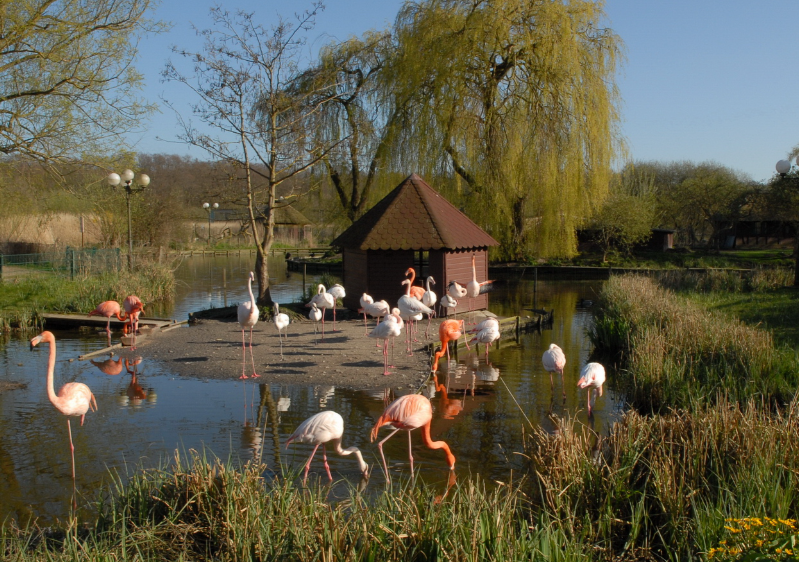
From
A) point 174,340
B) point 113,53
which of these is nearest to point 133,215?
point 113,53

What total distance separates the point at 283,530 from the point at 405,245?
13395 mm

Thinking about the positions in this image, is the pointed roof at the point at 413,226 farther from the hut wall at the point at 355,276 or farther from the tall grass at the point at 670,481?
the tall grass at the point at 670,481

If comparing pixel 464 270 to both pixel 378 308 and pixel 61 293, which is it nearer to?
pixel 378 308

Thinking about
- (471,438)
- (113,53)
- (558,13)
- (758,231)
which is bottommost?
(471,438)

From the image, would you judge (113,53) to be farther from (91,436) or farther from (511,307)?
(511,307)

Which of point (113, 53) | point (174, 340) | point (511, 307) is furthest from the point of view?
point (511, 307)

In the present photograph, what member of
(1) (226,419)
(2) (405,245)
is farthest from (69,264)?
(1) (226,419)

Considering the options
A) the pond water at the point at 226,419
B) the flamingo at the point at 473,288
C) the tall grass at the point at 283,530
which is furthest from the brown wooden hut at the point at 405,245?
the tall grass at the point at 283,530

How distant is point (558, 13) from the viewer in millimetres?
25812

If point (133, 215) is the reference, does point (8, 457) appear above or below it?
below

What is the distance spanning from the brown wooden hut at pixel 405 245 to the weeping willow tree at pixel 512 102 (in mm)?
8047

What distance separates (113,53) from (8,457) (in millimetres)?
12188

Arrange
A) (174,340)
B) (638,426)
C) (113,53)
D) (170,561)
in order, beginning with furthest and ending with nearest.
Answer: (113,53) → (174,340) → (638,426) → (170,561)

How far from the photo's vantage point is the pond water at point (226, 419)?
7246 mm
